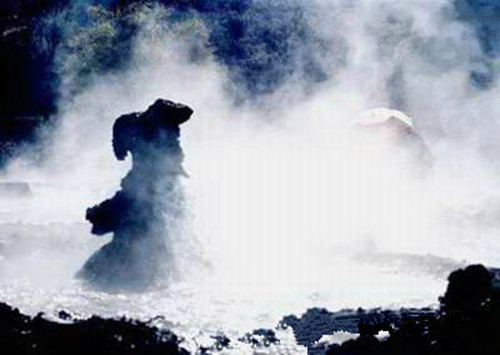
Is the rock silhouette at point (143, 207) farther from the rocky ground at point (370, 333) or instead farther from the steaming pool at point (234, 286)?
the rocky ground at point (370, 333)

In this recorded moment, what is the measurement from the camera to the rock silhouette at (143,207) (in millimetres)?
21609

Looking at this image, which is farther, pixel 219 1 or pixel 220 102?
pixel 219 1

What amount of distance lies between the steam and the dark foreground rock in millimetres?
7003

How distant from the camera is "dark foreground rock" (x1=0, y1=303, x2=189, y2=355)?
11.8 meters

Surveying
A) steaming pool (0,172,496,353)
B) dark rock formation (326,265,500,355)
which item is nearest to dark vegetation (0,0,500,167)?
steaming pool (0,172,496,353)

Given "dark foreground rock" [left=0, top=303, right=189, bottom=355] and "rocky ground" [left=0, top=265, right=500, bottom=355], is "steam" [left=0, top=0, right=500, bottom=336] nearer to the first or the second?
"rocky ground" [left=0, top=265, right=500, bottom=355]

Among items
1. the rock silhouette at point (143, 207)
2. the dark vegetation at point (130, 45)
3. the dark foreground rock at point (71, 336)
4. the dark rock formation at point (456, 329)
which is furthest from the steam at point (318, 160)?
the dark foreground rock at point (71, 336)

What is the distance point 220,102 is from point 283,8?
16016 millimetres

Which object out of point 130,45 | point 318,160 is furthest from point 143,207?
point 130,45

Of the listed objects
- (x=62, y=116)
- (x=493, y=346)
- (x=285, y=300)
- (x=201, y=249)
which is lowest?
(x=493, y=346)

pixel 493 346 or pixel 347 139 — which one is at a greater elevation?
pixel 347 139

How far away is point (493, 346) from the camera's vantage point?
40.9 feet

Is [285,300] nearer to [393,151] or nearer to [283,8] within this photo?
[393,151]

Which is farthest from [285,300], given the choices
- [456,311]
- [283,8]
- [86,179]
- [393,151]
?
[283,8]
